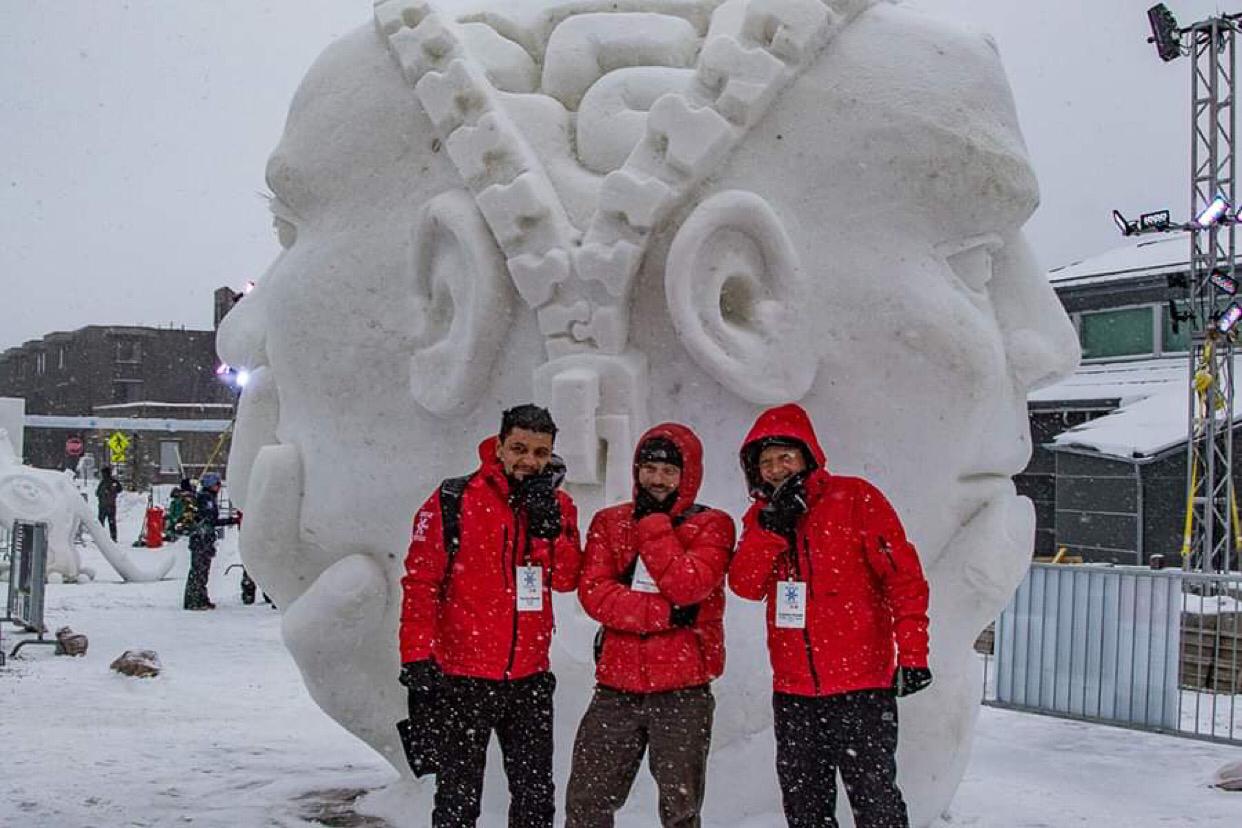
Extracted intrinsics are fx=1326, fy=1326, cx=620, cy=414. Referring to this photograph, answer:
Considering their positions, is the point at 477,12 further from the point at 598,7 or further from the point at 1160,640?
the point at 1160,640

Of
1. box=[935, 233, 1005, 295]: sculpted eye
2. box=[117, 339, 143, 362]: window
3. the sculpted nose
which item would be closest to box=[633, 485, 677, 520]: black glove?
box=[935, 233, 1005, 295]: sculpted eye

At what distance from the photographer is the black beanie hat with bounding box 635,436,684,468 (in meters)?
3.67

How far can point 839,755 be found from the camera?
3.66 m

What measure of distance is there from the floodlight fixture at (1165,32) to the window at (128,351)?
146ft

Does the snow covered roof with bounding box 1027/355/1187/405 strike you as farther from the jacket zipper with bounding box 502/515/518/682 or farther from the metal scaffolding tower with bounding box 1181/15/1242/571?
the jacket zipper with bounding box 502/515/518/682

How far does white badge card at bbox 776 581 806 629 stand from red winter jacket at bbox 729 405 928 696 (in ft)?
0.06

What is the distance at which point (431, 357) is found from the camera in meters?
4.49

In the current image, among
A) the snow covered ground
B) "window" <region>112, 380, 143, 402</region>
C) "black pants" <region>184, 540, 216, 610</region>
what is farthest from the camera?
"window" <region>112, 380, 143, 402</region>

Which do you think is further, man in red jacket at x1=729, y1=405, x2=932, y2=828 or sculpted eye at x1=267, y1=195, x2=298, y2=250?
sculpted eye at x1=267, y1=195, x2=298, y2=250

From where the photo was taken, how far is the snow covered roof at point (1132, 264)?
20172 mm

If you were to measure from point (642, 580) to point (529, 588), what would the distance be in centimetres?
34

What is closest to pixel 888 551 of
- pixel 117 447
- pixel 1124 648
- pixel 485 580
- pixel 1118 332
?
pixel 485 580

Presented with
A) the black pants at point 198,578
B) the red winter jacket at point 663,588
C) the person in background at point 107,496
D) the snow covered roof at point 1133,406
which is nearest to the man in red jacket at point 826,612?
the red winter jacket at point 663,588

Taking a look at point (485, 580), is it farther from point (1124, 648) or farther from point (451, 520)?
point (1124, 648)
